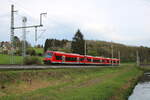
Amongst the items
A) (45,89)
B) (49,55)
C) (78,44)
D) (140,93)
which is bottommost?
(140,93)

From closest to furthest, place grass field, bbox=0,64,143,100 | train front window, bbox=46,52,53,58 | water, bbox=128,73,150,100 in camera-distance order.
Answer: grass field, bbox=0,64,143,100 < water, bbox=128,73,150,100 < train front window, bbox=46,52,53,58

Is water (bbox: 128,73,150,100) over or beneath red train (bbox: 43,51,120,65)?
beneath

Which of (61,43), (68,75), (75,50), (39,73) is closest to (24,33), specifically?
(68,75)

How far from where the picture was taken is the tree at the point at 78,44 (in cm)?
10612

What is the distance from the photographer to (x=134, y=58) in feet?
538

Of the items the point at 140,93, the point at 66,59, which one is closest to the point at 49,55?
the point at 66,59

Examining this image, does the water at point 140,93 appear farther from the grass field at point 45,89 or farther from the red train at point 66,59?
the red train at point 66,59

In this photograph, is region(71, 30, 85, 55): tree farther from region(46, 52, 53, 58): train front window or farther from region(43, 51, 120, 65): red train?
region(46, 52, 53, 58): train front window

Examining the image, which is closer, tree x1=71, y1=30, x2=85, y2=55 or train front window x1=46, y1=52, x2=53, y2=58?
train front window x1=46, y1=52, x2=53, y2=58

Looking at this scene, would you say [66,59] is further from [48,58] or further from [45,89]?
[45,89]

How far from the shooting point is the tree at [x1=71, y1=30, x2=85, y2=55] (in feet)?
348

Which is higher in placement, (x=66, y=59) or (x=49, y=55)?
(x=49, y=55)

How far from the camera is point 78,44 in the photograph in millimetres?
108188

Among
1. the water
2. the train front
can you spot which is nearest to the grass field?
the water
